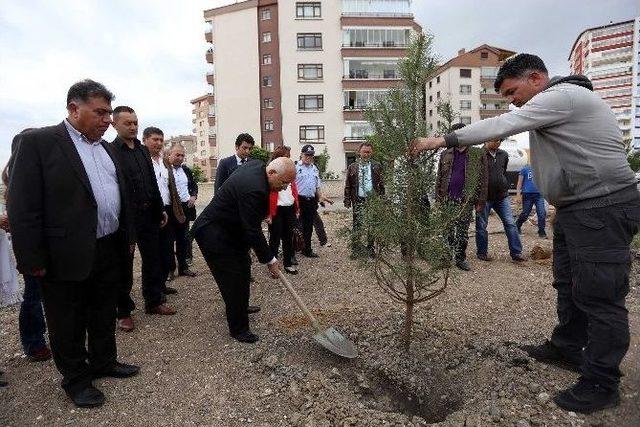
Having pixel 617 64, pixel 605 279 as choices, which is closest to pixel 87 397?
pixel 605 279

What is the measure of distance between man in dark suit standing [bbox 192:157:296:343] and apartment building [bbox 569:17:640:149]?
87.6 m

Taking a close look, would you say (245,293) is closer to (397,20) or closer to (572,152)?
(572,152)

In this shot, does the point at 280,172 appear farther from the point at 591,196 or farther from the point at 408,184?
the point at 591,196

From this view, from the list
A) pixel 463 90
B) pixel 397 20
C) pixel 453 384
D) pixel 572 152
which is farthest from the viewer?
pixel 463 90

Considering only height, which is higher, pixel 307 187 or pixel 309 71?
pixel 309 71

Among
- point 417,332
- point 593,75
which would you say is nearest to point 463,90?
point 593,75

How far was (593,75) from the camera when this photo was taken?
81125 millimetres

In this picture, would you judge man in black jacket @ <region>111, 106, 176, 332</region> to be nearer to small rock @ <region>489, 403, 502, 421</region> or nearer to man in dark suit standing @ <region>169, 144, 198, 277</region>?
man in dark suit standing @ <region>169, 144, 198, 277</region>

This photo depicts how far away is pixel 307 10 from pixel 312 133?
11474mm

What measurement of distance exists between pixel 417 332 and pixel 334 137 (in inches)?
1343

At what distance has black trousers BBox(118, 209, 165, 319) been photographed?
13.7 ft

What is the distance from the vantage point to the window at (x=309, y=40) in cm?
3741

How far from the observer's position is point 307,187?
695 centimetres

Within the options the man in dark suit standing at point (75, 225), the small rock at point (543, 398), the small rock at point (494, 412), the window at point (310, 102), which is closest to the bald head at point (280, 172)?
the man in dark suit standing at point (75, 225)
